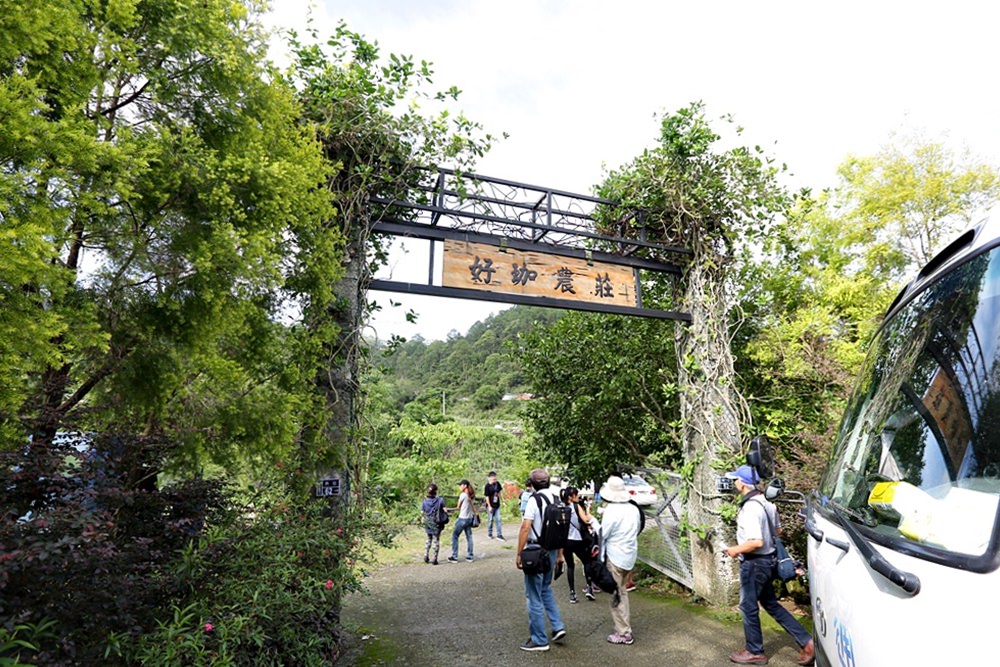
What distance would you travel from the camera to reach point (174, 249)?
322 cm

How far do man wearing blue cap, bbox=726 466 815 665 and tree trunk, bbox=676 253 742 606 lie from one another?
144cm

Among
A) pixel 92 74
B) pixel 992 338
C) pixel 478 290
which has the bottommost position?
pixel 992 338

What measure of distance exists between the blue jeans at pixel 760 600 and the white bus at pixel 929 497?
104 inches

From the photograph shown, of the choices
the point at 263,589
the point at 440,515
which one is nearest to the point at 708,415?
the point at 263,589

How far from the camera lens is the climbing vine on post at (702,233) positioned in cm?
631

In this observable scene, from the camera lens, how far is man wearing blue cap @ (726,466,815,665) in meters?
4.29

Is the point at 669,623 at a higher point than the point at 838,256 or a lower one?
lower

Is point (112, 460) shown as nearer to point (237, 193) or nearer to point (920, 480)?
point (237, 193)

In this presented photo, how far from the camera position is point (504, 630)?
5.37 meters

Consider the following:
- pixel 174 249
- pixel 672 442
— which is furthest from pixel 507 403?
pixel 174 249

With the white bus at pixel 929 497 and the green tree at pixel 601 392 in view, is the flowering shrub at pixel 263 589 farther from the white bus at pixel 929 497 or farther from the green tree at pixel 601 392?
the green tree at pixel 601 392

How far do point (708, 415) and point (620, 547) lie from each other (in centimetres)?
209

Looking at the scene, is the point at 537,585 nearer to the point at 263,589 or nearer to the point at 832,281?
the point at 263,589

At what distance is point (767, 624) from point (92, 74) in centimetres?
684
